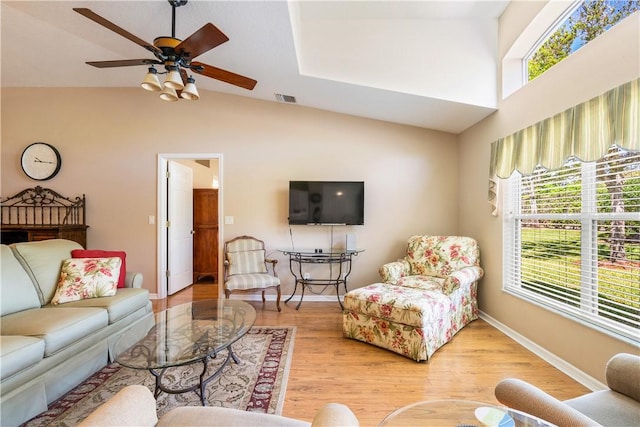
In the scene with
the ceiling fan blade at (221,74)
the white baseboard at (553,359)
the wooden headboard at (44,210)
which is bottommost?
the white baseboard at (553,359)

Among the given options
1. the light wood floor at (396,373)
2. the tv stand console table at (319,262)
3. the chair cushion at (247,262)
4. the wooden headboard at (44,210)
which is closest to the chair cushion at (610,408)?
the light wood floor at (396,373)

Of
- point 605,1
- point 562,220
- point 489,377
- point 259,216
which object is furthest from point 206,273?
point 605,1

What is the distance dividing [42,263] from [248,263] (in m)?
2.02

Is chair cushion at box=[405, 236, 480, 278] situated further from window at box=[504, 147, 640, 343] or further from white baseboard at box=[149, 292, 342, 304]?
white baseboard at box=[149, 292, 342, 304]

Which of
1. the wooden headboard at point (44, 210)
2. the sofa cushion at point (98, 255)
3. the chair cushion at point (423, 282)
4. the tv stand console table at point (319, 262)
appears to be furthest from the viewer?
the wooden headboard at point (44, 210)

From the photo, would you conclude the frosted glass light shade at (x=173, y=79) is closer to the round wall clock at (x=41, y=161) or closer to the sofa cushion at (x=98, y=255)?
the sofa cushion at (x=98, y=255)

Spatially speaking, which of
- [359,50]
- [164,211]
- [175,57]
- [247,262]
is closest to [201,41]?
[175,57]

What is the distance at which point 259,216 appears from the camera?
159 inches

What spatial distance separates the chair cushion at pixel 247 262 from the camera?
3.76 m

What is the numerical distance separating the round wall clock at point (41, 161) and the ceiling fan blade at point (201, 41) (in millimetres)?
3506

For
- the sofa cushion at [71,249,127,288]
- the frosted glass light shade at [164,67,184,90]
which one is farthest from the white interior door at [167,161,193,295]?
the frosted glass light shade at [164,67,184,90]

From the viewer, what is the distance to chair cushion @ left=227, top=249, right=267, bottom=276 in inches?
148

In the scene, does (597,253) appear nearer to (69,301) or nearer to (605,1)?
(605,1)

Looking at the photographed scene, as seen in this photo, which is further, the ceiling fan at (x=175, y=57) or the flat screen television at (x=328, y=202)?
the flat screen television at (x=328, y=202)
